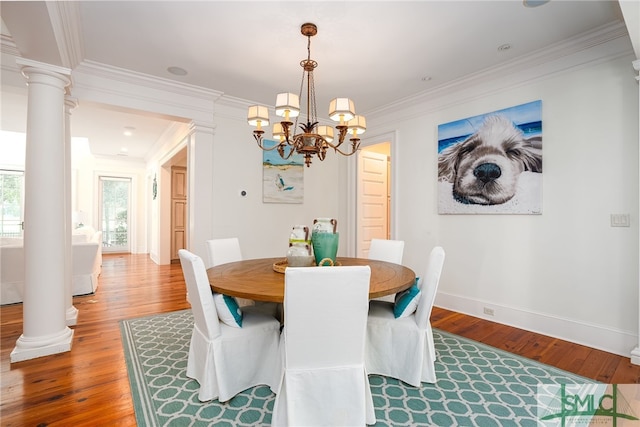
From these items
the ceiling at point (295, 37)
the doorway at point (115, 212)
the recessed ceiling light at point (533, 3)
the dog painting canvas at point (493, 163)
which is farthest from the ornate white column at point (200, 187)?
the doorway at point (115, 212)

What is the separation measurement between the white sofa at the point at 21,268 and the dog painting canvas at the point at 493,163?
469cm

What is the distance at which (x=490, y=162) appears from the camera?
335 cm

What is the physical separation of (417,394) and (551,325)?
1818 millimetres

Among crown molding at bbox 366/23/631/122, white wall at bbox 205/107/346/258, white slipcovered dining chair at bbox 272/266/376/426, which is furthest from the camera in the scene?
white wall at bbox 205/107/346/258

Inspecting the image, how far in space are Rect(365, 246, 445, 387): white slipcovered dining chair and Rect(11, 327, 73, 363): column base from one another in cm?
244

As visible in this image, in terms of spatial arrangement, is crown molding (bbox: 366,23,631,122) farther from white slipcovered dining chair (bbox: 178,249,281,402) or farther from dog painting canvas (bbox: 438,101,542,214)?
white slipcovered dining chair (bbox: 178,249,281,402)

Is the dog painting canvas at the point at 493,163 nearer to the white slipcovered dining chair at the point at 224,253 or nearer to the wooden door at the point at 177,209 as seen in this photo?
the white slipcovered dining chair at the point at 224,253

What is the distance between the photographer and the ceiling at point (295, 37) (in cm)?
228

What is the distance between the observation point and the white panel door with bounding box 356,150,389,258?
5012 millimetres

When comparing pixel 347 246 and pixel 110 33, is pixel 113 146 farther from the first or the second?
pixel 347 246

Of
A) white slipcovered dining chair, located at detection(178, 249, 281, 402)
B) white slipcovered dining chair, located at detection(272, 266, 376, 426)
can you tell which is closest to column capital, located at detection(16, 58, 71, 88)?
white slipcovered dining chair, located at detection(178, 249, 281, 402)

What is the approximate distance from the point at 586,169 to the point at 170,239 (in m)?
7.36

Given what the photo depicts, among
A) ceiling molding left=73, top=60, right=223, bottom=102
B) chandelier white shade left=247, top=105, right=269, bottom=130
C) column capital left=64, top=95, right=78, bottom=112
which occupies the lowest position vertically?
chandelier white shade left=247, top=105, right=269, bottom=130

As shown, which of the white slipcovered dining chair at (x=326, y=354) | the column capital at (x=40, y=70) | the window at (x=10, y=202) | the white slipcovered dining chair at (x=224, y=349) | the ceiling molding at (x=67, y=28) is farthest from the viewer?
the window at (x=10, y=202)
